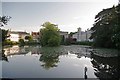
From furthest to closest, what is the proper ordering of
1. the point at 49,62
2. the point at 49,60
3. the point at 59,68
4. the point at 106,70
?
the point at 49,60
the point at 49,62
the point at 59,68
the point at 106,70

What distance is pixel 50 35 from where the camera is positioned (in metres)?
63.1

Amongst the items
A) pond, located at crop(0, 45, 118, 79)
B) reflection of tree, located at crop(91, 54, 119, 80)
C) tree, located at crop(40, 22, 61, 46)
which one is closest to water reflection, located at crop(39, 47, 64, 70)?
pond, located at crop(0, 45, 118, 79)

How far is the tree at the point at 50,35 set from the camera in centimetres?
6219

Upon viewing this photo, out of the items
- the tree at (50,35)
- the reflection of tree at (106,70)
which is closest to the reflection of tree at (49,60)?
the reflection of tree at (106,70)

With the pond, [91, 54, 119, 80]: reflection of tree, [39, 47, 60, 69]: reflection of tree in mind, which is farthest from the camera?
[39, 47, 60, 69]: reflection of tree

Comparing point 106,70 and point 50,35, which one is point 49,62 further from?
point 50,35

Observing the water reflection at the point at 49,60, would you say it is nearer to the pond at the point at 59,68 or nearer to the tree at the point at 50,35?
the pond at the point at 59,68

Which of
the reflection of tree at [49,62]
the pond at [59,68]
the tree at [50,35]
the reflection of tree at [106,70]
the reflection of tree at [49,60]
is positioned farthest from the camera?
the tree at [50,35]

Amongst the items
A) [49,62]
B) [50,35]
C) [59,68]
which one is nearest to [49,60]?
[49,62]

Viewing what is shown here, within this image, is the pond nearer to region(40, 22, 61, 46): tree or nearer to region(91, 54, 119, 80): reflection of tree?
region(91, 54, 119, 80): reflection of tree

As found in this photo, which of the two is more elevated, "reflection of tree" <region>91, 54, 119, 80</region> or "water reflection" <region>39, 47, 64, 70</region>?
"water reflection" <region>39, 47, 64, 70</region>

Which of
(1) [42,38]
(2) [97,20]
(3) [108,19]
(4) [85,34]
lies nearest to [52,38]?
(1) [42,38]

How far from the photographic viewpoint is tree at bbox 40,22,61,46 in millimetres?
62191

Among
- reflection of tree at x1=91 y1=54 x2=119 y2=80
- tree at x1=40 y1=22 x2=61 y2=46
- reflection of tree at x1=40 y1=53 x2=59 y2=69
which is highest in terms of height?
tree at x1=40 y1=22 x2=61 y2=46
